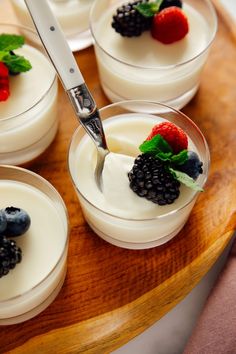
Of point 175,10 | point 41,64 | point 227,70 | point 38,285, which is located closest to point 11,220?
point 38,285

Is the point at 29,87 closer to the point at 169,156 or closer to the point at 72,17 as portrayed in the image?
the point at 72,17

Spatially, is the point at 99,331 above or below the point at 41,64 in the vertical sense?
below

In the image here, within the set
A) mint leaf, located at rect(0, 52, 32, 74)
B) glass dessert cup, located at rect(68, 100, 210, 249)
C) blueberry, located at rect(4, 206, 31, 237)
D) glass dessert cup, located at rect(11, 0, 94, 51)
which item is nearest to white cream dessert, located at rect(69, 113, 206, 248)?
glass dessert cup, located at rect(68, 100, 210, 249)

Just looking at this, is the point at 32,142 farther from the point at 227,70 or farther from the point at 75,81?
the point at 227,70

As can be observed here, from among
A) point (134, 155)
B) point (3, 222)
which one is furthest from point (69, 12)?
point (3, 222)

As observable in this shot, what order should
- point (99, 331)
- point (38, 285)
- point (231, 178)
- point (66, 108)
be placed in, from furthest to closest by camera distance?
point (66, 108) → point (231, 178) → point (99, 331) → point (38, 285)
